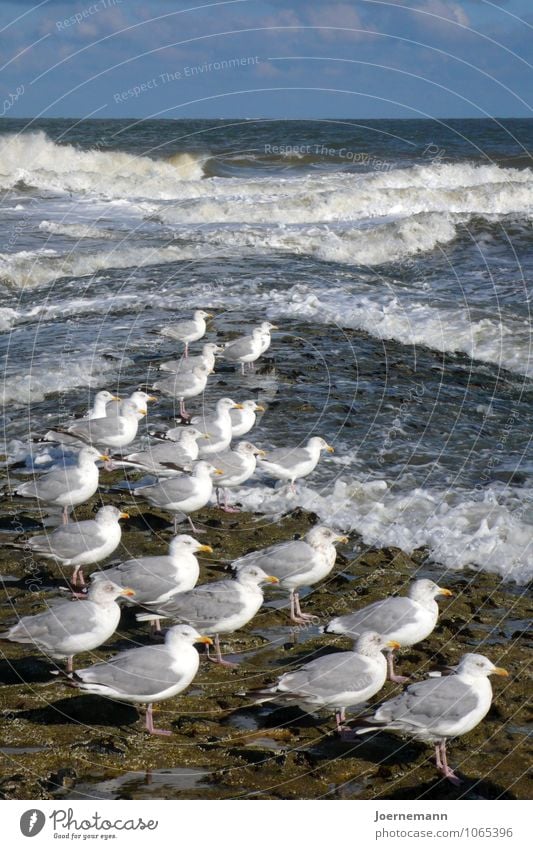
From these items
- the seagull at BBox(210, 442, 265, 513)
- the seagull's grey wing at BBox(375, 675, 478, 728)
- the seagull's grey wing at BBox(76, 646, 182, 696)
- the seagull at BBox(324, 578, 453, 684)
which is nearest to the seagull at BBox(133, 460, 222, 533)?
the seagull at BBox(210, 442, 265, 513)

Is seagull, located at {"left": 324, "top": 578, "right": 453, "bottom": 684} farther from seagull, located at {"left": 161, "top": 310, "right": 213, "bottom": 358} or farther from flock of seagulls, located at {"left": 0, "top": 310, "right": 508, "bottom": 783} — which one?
seagull, located at {"left": 161, "top": 310, "right": 213, "bottom": 358}

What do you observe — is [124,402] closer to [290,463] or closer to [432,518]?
[290,463]

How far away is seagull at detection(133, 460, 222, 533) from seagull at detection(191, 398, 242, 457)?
109 centimetres

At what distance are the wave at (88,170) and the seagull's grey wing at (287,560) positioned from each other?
37.7 meters

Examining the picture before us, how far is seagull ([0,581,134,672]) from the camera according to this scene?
8203 mm

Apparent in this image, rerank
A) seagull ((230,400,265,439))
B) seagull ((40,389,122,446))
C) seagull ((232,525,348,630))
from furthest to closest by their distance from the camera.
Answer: seagull ((230,400,265,439))
seagull ((40,389,122,446))
seagull ((232,525,348,630))

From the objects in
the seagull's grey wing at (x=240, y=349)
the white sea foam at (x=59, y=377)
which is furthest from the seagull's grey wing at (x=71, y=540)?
the seagull's grey wing at (x=240, y=349)

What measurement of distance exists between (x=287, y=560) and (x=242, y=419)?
5.06 m

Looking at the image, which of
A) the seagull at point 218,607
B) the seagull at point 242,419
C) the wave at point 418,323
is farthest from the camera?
the wave at point 418,323

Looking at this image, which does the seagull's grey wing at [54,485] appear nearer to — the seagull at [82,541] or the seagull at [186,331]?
the seagull at [82,541]

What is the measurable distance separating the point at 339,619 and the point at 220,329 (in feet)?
43.0

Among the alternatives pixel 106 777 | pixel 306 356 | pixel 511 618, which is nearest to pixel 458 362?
pixel 306 356

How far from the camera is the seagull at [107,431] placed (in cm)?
1334

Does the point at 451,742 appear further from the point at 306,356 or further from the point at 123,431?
the point at 306,356
